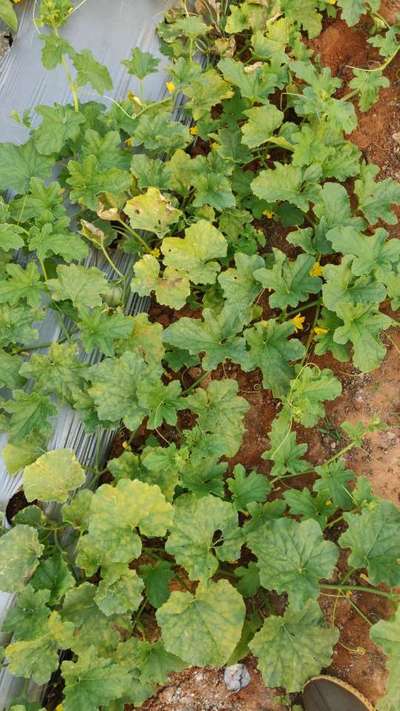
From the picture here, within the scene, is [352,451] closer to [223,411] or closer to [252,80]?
[223,411]

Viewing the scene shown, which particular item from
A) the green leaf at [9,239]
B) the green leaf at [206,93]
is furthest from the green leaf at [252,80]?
the green leaf at [9,239]

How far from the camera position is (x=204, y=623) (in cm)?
273

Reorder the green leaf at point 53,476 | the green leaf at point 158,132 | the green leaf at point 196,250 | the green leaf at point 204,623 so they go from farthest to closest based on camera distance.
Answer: the green leaf at point 158,132, the green leaf at point 196,250, the green leaf at point 53,476, the green leaf at point 204,623

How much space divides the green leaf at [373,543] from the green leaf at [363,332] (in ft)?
2.36

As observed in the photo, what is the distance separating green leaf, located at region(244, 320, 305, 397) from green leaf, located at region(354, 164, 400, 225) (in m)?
0.77

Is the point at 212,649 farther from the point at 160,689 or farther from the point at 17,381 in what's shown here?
the point at 17,381

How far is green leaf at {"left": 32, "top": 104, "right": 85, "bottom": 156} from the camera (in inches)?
129

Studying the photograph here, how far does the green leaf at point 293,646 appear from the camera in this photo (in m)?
2.74

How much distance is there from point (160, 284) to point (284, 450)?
1049 millimetres

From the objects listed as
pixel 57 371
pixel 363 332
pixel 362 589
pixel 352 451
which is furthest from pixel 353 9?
→ pixel 362 589

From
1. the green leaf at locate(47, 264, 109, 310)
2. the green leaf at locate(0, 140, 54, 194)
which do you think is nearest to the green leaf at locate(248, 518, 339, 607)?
the green leaf at locate(47, 264, 109, 310)

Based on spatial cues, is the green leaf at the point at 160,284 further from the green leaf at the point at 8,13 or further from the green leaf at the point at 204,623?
the green leaf at the point at 8,13

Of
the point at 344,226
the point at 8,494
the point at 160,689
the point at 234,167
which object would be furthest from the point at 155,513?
the point at 234,167

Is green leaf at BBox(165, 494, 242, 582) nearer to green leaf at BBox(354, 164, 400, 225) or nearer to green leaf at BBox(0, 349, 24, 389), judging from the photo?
green leaf at BBox(0, 349, 24, 389)
